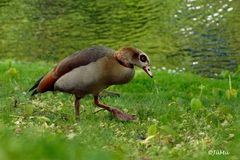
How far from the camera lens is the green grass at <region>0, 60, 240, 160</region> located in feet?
8.74

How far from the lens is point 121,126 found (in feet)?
28.1

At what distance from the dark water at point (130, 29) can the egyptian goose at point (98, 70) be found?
1488 centimetres

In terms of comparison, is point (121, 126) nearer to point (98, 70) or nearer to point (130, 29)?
point (98, 70)

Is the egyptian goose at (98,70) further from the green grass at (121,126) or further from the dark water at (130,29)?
the dark water at (130,29)

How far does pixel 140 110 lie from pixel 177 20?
2158 cm

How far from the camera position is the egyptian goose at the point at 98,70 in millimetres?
8461

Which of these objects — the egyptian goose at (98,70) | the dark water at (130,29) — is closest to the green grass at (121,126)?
the egyptian goose at (98,70)

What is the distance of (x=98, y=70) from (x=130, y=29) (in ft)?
71.0

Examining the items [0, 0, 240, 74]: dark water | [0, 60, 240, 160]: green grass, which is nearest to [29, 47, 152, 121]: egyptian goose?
[0, 60, 240, 160]: green grass

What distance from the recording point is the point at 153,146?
6539mm

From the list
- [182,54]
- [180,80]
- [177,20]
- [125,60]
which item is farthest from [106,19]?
[125,60]

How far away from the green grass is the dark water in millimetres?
12245

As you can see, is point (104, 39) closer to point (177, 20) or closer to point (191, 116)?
point (177, 20)

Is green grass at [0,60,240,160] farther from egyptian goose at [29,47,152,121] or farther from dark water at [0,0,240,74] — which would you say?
dark water at [0,0,240,74]
